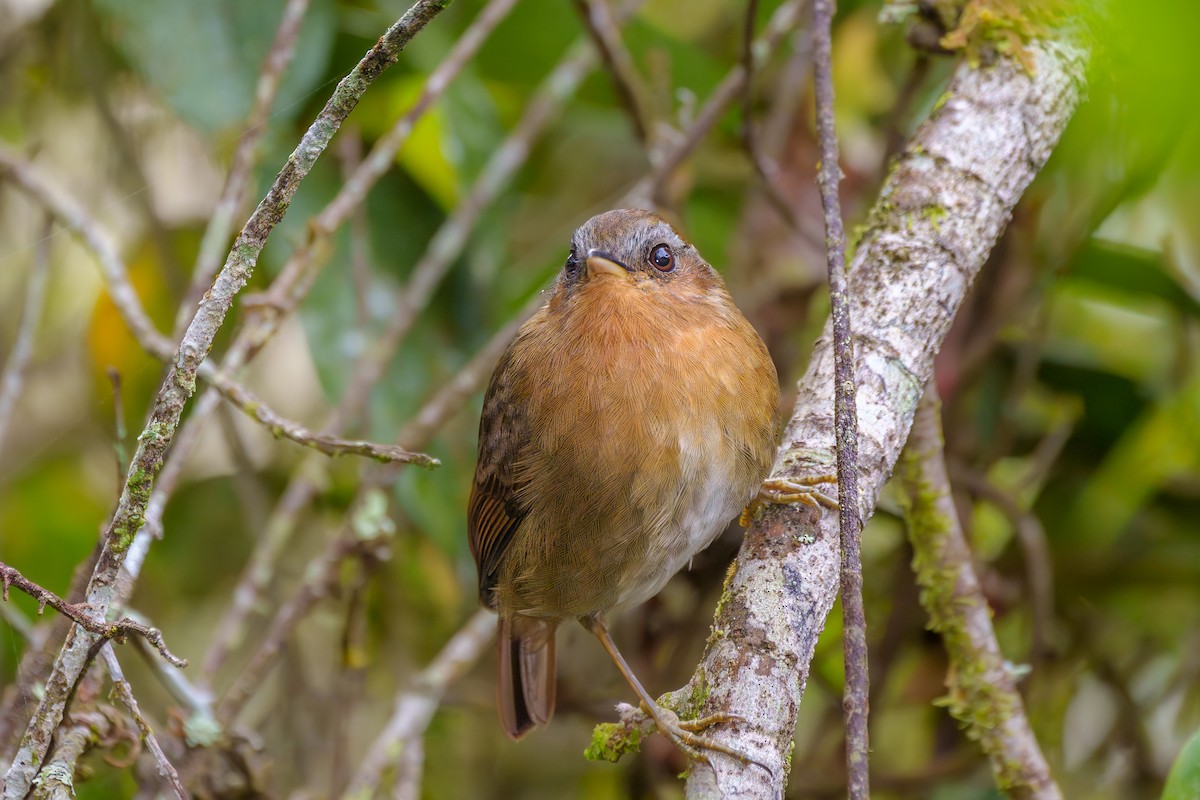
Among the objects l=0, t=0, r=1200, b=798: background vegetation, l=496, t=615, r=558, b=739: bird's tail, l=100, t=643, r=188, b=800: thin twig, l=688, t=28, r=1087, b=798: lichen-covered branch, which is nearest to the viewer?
l=100, t=643, r=188, b=800: thin twig

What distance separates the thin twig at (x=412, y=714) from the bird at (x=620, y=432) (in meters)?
0.42

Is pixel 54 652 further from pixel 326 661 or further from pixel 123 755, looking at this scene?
pixel 326 661

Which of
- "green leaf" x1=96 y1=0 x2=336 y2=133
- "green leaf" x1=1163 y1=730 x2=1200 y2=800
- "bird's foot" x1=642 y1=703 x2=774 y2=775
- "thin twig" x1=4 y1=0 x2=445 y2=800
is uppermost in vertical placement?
"green leaf" x1=96 y1=0 x2=336 y2=133

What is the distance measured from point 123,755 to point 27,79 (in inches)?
117

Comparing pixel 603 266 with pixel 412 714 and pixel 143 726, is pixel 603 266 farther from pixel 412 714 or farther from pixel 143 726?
pixel 143 726

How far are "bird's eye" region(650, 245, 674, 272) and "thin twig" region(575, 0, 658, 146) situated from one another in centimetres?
111

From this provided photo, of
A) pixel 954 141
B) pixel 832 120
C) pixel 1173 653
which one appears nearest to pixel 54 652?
pixel 832 120

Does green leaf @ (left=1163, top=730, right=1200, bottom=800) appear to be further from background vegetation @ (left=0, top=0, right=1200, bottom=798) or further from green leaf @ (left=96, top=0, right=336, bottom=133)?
green leaf @ (left=96, top=0, right=336, bottom=133)

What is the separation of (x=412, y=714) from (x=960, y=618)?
1632 millimetres

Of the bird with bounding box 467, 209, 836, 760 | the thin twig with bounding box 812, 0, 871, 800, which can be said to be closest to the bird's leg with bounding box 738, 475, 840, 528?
the bird with bounding box 467, 209, 836, 760

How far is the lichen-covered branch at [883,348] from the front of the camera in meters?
2.05

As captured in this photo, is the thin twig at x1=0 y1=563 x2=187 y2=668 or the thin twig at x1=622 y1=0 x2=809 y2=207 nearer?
the thin twig at x1=0 y1=563 x2=187 y2=668

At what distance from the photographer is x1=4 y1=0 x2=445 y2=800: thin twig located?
1683 millimetres

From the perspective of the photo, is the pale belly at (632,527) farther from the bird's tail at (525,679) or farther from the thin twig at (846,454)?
the thin twig at (846,454)
